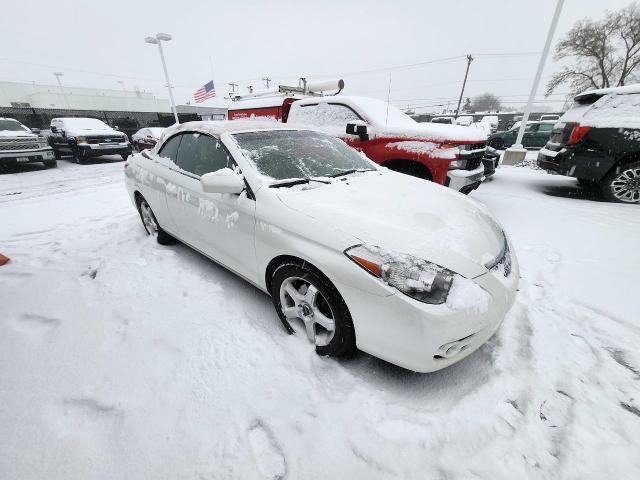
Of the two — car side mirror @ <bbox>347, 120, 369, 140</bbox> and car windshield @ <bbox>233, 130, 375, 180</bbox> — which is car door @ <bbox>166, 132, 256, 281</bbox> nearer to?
car windshield @ <bbox>233, 130, 375, 180</bbox>

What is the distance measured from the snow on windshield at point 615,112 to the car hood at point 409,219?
4.47m

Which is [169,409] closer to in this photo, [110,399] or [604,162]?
[110,399]

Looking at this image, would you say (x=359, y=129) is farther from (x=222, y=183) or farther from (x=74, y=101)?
(x=74, y=101)

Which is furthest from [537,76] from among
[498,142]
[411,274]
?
[411,274]

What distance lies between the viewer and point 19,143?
8.23m

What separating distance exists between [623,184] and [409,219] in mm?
5636

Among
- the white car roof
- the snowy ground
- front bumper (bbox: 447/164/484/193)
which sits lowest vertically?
the snowy ground

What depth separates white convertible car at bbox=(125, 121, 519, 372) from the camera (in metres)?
1.51

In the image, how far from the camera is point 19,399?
1.67m

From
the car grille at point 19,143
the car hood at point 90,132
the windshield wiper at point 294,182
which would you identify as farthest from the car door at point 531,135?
the car grille at point 19,143

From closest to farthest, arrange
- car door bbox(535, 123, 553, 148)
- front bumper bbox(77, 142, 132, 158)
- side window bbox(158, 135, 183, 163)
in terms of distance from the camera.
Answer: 1. side window bbox(158, 135, 183, 163)
2. front bumper bbox(77, 142, 132, 158)
3. car door bbox(535, 123, 553, 148)

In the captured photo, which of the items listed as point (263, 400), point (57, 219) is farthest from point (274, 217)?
point (57, 219)

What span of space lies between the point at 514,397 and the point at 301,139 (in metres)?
2.55

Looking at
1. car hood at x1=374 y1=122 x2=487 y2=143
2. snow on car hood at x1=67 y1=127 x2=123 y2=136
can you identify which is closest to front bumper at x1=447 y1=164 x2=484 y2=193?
car hood at x1=374 y1=122 x2=487 y2=143
